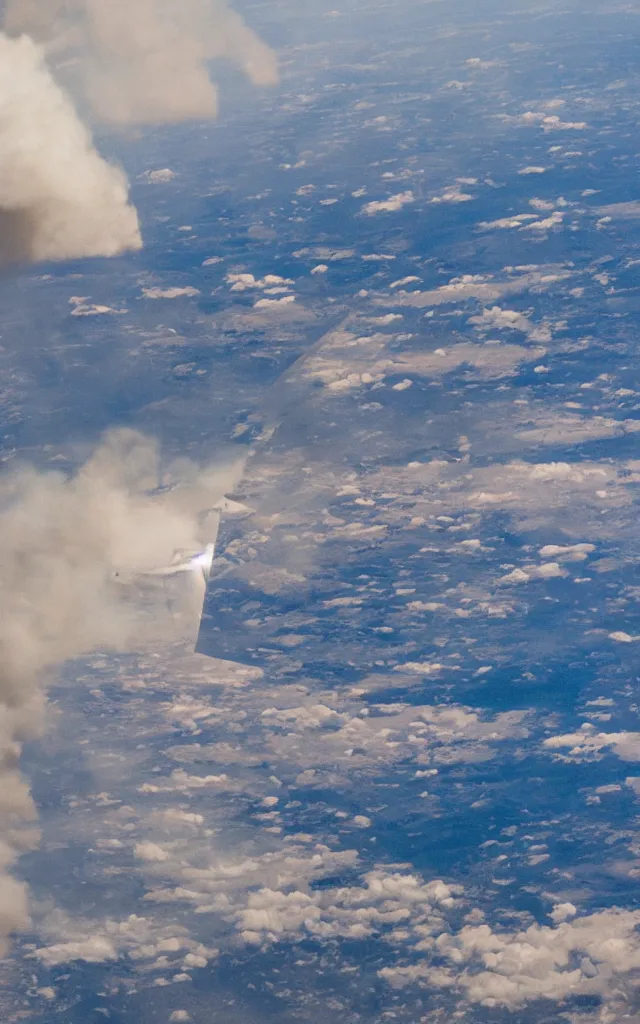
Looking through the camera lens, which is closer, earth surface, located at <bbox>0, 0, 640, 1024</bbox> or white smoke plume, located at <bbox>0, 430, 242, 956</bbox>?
earth surface, located at <bbox>0, 0, 640, 1024</bbox>

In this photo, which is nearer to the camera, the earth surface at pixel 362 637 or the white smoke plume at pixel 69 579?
the earth surface at pixel 362 637

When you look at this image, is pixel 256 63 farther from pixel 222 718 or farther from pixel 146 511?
pixel 222 718

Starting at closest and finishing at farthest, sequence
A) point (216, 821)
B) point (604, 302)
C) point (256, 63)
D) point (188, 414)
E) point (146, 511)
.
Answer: point (216, 821)
point (146, 511)
point (188, 414)
point (604, 302)
point (256, 63)

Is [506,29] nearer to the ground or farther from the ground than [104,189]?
farther from the ground

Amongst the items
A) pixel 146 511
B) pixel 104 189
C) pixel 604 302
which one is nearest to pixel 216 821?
pixel 146 511
